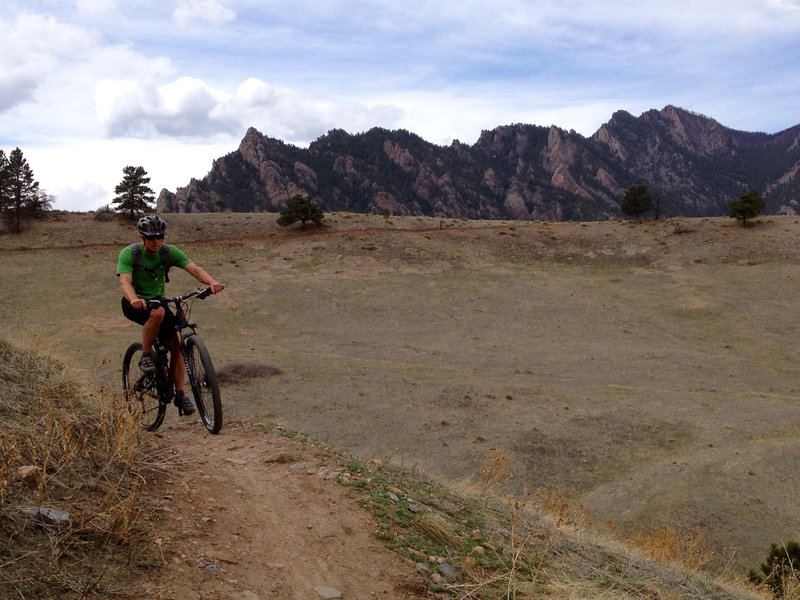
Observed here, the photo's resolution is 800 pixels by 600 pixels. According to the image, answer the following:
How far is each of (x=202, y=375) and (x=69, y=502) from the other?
3155 mm

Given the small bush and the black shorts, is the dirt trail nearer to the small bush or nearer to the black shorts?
the black shorts

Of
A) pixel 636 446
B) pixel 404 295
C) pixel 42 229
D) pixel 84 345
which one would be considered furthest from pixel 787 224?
pixel 42 229

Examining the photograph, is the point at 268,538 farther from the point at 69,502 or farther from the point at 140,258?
the point at 140,258

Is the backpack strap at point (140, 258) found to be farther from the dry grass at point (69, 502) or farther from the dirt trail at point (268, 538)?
the dirt trail at point (268, 538)

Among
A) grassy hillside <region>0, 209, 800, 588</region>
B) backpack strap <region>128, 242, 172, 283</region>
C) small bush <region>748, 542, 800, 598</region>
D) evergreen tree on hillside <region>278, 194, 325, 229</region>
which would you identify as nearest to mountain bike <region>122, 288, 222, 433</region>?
backpack strap <region>128, 242, 172, 283</region>

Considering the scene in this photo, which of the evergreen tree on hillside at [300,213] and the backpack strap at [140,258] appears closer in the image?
the backpack strap at [140,258]

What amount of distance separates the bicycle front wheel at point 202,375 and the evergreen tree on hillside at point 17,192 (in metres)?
50.3

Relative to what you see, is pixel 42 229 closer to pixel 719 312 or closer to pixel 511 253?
pixel 511 253

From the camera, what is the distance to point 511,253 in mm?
45281

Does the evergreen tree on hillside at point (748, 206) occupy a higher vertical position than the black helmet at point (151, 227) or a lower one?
higher

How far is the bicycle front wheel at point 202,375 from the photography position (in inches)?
280

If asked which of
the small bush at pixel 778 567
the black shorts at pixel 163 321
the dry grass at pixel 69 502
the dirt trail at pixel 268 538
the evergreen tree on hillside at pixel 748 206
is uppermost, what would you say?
the evergreen tree on hillside at pixel 748 206

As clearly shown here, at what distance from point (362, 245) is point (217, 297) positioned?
14.6 metres

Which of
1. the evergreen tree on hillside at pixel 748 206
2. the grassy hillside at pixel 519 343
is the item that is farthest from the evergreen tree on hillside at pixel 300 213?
the evergreen tree on hillside at pixel 748 206
